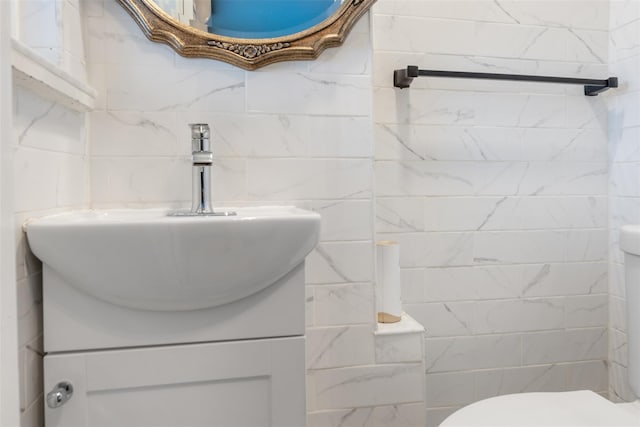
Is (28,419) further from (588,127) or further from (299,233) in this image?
(588,127)

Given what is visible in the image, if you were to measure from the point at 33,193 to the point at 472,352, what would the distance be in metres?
1.37

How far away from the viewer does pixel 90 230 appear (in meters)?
0.76

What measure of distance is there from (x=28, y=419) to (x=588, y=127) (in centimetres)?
180

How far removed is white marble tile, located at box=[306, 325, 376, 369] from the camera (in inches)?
47.4

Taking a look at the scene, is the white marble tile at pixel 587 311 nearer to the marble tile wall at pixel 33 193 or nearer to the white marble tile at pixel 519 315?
the white marble tile at pixel 519 315

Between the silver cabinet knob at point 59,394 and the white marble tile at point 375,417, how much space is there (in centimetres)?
63

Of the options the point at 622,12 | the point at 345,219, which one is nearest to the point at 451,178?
the point at 345,219

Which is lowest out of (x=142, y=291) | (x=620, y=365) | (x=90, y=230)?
(x=620, y=365)

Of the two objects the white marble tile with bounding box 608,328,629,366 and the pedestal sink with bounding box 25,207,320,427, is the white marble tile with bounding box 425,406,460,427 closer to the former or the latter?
the white marble tile with bounding box 608,328,629,366

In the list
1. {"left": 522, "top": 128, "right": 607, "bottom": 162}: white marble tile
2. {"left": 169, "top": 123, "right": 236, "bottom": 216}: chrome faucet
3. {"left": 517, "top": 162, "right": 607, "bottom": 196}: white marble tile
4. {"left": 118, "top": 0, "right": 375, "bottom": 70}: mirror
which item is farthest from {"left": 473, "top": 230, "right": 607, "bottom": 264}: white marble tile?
{"left": 169, "top": 123, "right": 236, "bottom": 216}: chrome faucet

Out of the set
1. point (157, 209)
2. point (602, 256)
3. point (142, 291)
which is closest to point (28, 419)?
point (142, 291)

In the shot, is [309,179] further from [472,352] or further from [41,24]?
[472,352]

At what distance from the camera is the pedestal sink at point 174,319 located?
773mm

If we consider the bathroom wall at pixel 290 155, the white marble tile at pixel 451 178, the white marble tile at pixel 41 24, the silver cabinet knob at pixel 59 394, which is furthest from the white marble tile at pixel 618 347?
the white marble tile at pixel 41 24
